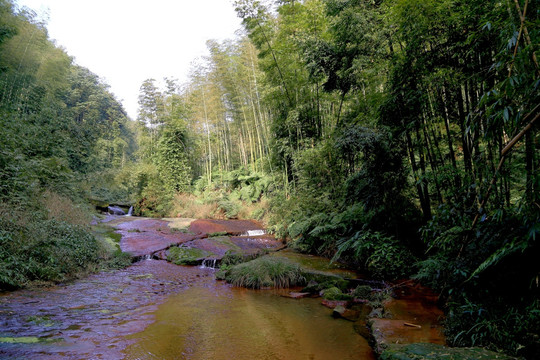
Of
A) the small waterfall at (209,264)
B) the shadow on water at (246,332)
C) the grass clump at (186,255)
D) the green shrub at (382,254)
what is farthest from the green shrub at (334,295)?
the grass clump at (186,255)

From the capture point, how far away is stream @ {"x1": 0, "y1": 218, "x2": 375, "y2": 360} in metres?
2.53

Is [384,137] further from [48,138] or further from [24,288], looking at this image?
[48,138]

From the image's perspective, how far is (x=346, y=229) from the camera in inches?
223

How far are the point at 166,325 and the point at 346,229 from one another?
377 cm

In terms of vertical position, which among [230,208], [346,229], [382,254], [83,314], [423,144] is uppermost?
[423,144]

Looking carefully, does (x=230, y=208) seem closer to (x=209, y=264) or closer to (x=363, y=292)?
(x=209, y=264)

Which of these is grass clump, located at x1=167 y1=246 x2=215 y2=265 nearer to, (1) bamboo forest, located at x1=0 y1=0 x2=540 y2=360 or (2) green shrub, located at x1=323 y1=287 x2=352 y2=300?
(1) bamboo forest, located at x1=0 y1=0 x2=540 y2=360

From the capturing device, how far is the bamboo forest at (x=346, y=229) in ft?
6.33

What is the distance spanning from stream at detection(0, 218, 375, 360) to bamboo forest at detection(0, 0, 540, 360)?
0.03 metres

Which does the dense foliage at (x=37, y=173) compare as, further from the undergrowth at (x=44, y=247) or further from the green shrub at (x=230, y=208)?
the green shrub at (x=230, y=208)

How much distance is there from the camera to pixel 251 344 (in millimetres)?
2758

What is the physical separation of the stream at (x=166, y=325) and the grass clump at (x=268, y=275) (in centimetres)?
20

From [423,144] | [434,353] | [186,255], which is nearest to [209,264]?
[186,255]

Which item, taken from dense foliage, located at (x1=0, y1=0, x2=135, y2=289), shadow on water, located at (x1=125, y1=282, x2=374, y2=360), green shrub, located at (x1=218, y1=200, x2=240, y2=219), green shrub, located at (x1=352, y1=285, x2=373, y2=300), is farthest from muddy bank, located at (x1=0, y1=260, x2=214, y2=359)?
green shrub, located at (x1=218, y1=200, x2=240, y2=219)
